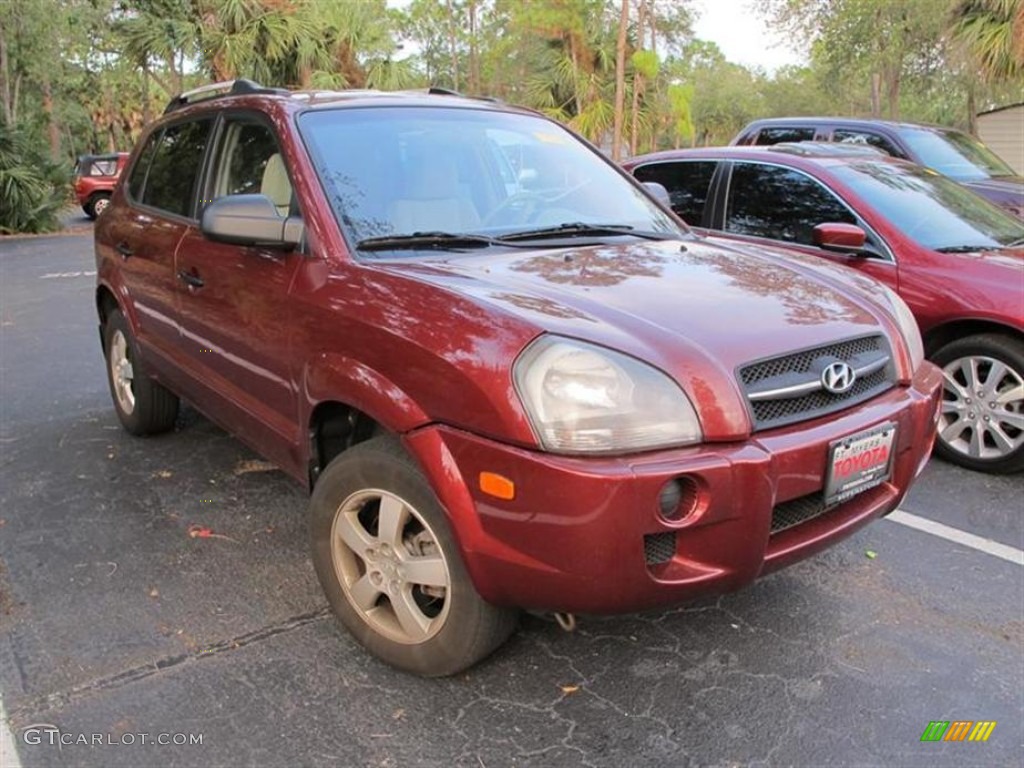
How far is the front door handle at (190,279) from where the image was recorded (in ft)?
11.6

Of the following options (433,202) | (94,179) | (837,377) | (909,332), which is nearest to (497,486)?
(837,377)

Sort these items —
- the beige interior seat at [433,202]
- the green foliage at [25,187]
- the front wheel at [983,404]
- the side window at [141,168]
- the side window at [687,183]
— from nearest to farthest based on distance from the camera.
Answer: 1. the beige interior seat at [433,202]
2. the front wheel at [983,404]
3. the side window at [141,168]
4. the side window at [687,183]
5. the green foliage at [25,187]

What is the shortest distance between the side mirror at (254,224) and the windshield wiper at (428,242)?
26 cm

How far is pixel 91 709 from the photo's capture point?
247cm

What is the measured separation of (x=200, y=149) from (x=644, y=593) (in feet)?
9.89

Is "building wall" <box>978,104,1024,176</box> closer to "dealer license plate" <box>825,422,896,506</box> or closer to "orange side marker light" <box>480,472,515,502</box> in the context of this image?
"dealer license plate" <box>825,422,896,506</box>

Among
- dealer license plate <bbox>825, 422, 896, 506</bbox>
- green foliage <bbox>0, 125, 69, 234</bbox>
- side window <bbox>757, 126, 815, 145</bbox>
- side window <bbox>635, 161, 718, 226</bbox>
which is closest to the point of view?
dealer license plate <bbox>825, 422, 896, 506</bbox>

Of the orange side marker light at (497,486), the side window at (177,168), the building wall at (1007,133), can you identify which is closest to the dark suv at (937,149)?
the side window at (177,168)

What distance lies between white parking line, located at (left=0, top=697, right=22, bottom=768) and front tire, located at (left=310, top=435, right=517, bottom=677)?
959 millimetres

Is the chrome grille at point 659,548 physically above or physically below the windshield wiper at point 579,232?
below

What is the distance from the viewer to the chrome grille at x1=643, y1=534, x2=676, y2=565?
2139 mm

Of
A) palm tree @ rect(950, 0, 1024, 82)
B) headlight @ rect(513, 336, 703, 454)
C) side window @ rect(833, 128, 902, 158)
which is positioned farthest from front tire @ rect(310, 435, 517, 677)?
palm tree @ rect(950, 0, 1024, 82)

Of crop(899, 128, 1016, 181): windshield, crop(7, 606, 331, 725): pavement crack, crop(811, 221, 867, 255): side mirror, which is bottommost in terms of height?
crop(7, 606, 331, 725): pavement crack

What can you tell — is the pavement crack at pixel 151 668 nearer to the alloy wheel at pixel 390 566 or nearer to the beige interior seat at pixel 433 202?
the alloy wheel at pixel 390 566
